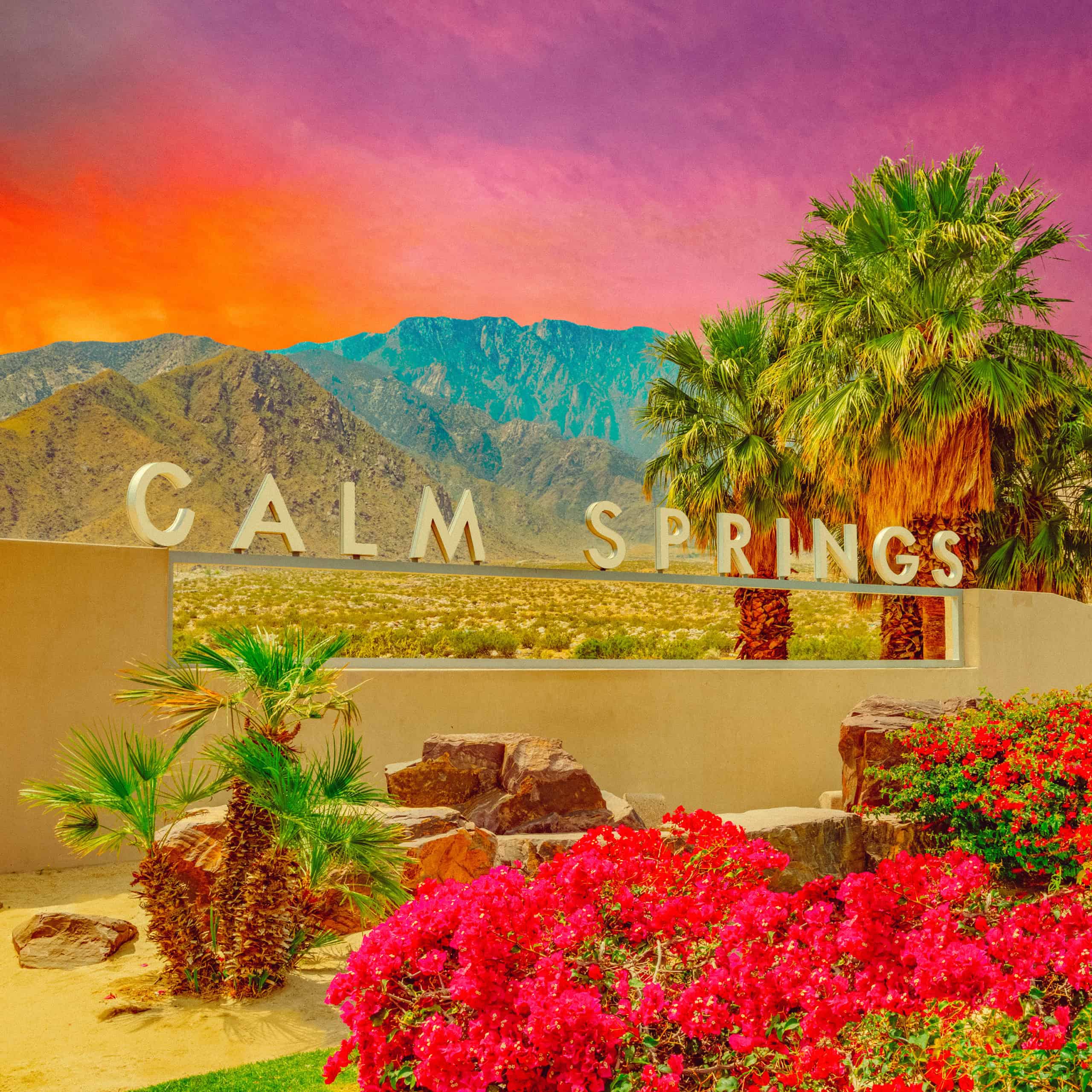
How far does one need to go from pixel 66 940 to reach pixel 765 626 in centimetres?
1181

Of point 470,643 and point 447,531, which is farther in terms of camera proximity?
point 470,643

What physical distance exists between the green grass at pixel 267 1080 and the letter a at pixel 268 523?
4.73 m

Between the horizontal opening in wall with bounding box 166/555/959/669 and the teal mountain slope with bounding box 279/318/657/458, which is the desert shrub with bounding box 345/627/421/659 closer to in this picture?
the horizontal opening in wall with bounding box 166/555/959/669

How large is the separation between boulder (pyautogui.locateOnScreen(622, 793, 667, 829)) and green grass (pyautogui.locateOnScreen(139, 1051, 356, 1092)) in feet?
16.4

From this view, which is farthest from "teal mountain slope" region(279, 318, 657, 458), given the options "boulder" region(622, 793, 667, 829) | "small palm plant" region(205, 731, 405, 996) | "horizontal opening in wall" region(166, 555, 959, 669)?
"small palm plant" region(205, 731, 405, 996)

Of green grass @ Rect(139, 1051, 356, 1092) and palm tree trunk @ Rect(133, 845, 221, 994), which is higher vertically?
palm tree trunk @ Rect(133, 845, 221, 994)

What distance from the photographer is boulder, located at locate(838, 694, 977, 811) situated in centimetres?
866

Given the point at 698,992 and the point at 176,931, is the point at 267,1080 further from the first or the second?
the point at 698,992

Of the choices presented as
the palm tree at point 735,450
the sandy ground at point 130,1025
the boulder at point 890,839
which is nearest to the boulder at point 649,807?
the boulder at point 890,839

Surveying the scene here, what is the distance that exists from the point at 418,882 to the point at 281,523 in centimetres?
385

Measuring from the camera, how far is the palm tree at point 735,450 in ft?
51.6

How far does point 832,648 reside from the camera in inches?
876

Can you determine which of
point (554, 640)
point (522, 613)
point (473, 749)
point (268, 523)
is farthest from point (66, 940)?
point (522, 613)

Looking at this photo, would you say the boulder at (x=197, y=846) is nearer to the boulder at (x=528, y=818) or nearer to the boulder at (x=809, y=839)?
the boulder at (x=528, y=818)
